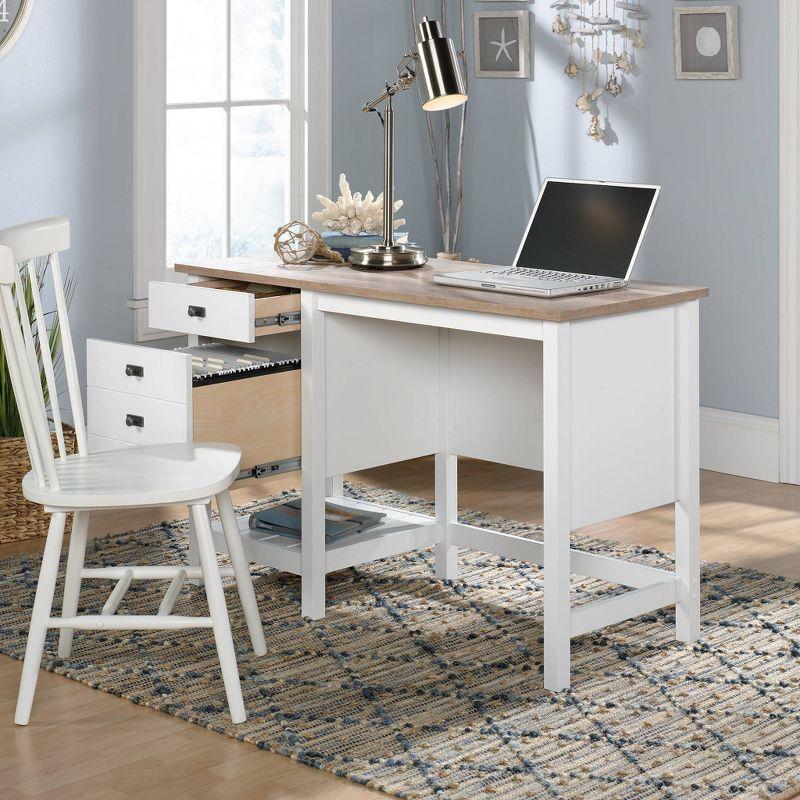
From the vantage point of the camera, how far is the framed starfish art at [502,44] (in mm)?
4699

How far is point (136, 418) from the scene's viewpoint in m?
2.86

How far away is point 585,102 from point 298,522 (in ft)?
6.59

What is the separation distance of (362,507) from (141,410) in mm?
713

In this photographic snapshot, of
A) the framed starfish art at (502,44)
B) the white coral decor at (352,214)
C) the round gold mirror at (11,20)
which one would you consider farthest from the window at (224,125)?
the white coral decor at (352,214)

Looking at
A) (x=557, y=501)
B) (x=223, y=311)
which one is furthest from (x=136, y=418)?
(x=557, y=501)

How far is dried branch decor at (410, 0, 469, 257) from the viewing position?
15.9 ft

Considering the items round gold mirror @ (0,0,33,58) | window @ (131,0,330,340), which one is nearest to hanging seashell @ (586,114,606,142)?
window @ (131,0,330,340)

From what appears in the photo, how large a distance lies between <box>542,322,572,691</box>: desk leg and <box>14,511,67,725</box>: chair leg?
2.86 feet

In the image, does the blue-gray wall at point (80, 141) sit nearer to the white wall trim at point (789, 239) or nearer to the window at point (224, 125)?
the window at point (224, 125)

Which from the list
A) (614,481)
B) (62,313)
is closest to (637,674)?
(614,481)

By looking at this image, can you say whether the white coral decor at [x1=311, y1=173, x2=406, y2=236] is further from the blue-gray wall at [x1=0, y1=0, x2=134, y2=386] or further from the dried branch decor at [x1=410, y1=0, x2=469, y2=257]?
the dried branch decor at [x1=410, y1=0, x2=469, y2=257]

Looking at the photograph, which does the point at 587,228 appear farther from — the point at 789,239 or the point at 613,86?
the point at 613,86

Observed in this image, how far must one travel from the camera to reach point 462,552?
3.50 metres

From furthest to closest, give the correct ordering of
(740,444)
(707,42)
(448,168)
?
(448,168)
(740,444)
(707,42)
